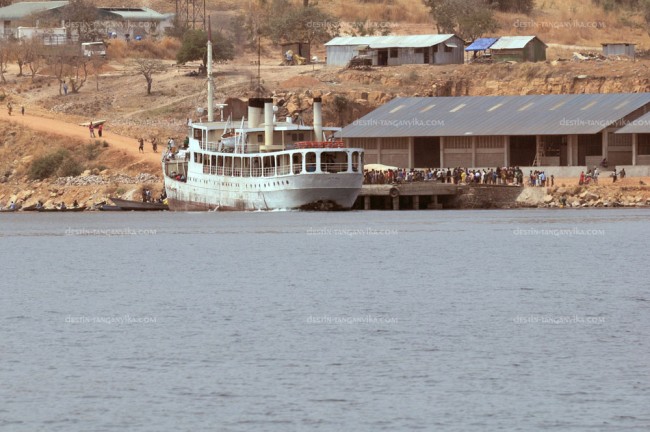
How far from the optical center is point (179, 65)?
498 ft

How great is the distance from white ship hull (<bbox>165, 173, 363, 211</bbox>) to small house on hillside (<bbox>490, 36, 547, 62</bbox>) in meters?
38.3

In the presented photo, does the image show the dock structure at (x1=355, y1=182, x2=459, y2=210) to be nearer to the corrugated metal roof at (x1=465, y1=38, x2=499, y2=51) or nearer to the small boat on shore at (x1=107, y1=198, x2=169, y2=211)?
the small boat on shore at (x1=107, y1=198, x2=169, y2=211)

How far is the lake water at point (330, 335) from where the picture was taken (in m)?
36.0

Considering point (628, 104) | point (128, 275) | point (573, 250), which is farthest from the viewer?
point (628, 104)

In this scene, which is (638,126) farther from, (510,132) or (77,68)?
(77,68)

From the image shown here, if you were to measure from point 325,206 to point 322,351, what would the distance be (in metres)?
58.8

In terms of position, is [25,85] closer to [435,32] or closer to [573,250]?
[435,32]

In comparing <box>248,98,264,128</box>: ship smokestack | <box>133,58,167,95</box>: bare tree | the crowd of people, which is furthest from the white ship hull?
<box>133,58,167,95</box>: bare tree

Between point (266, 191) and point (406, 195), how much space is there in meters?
8.87

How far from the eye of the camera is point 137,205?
11475 cm

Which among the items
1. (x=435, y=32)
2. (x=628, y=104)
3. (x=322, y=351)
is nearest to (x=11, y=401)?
(x=322, y=351)

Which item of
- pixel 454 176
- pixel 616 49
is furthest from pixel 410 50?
pixel 454 176

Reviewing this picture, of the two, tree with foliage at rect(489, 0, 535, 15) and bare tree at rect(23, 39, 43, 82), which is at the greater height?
tree with foliage at rect(489, 0, 535, 15)

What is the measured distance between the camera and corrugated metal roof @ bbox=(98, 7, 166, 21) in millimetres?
170125
